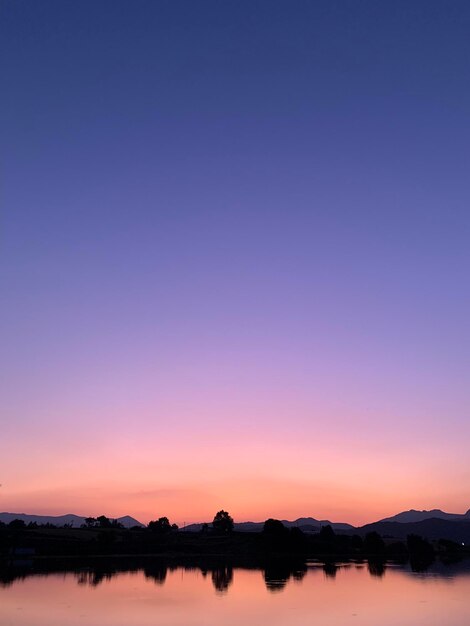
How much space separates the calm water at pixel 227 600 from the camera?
1303 inches

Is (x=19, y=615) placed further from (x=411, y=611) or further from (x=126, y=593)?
(x=411, y=611)

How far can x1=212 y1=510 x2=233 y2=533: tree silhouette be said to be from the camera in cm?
13312

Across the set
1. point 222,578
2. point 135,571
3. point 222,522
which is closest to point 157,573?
point 135,571

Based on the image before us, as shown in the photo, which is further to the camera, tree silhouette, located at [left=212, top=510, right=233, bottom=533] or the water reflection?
tree silhouette, located at [left=212, top=510, right=233, bottom=533]

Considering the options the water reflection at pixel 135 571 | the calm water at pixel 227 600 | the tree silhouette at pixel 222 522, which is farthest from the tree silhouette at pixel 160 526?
the calm water at pixel 227 600

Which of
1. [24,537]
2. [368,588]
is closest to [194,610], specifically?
[368,588]

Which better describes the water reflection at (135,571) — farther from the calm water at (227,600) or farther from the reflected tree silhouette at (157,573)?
the calm water at (227,600)

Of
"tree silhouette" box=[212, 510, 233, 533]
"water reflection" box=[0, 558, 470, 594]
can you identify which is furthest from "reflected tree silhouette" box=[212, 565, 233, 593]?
"tree silhouette" box=[212, 510, 233, 533]

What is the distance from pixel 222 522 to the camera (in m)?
134

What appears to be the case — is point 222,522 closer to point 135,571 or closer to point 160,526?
point 160,526

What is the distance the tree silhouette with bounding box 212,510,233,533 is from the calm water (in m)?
73.2

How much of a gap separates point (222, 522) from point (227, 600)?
318 feet

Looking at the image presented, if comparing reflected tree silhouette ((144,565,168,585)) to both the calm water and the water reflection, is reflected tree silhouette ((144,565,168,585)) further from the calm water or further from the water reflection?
the calm water

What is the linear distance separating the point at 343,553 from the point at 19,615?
306ft
